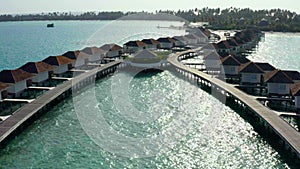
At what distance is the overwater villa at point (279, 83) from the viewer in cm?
2892

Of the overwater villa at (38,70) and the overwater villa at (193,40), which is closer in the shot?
the overwater villa at (38,70)

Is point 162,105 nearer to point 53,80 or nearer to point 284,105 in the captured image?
point 284,105

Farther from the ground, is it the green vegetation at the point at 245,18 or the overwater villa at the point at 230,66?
the green vegetation at the point at 245,18

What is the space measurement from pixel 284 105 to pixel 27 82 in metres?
22.5

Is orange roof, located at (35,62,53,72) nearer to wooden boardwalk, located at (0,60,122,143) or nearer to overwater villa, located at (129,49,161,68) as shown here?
wooden boardwalk, located at (0,60,122,143)

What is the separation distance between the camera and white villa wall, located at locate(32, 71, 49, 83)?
110 ft

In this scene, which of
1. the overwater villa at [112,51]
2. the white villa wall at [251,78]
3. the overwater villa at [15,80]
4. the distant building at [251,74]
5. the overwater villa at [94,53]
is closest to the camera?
the overwater villa at [15,80]

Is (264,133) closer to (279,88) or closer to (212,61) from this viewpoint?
(279,88)

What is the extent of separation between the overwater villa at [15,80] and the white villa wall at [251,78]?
67.1 feet

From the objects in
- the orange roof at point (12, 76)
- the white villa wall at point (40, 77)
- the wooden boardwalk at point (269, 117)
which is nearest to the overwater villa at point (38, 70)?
the white villa wall at point (40, 77)

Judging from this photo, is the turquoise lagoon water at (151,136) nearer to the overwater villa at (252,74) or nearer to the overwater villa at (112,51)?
the overwater villa at (252,74)

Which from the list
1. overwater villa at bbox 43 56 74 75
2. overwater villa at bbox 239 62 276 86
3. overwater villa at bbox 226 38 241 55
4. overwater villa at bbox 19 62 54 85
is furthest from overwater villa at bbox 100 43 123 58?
overwater villa at bbox 239 62 276 86

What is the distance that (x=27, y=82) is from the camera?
31672 millimetres

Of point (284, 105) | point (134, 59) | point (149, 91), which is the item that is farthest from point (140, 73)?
point (284, 105)
